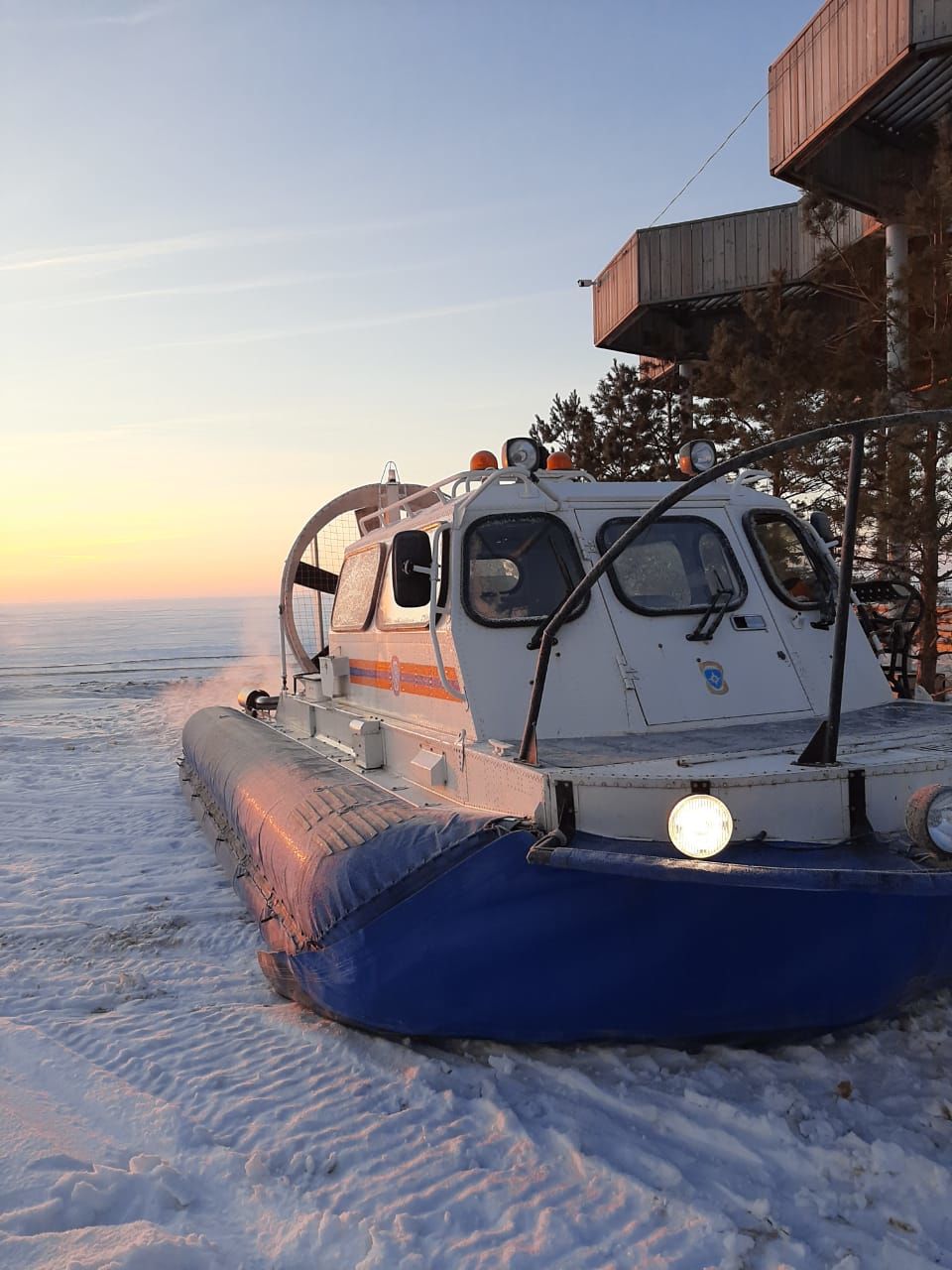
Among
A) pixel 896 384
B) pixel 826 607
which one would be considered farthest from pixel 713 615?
pixel 896 384

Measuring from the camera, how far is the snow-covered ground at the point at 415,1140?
2451 mm

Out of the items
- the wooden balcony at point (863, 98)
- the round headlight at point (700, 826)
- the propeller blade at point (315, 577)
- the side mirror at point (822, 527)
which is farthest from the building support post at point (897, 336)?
the round headlight at point (700, 826)

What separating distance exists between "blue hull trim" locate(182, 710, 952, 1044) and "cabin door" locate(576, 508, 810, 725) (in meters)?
1.22

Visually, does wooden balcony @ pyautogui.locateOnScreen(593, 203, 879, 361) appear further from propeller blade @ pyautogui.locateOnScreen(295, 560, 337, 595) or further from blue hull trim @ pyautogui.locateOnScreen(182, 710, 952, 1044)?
blue hull trim @ pyautogui.locateOnScreen(182, 710, 952, 1044)

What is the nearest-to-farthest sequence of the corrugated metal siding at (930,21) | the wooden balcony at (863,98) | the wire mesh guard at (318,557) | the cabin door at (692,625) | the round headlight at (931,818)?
1. the round headlight at (931,818)
2. the cabin door at (692,625)
3. the corrugated metal siding at (930,21)
4. the wooden balcony at (863,98)
5. the wire mesh guard at (318,557)

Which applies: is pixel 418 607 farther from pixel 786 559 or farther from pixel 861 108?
pixel 861 108

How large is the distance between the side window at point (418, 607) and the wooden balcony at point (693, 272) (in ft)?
31.4

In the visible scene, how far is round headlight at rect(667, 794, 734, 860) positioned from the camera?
281cm

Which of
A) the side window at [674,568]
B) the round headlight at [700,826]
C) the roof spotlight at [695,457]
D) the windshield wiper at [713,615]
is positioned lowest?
the round headlight at [700,826]

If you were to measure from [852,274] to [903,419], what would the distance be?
25.5 ft

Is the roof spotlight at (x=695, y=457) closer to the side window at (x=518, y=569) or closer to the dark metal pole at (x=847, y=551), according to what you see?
the side window at (x=518, y=569)

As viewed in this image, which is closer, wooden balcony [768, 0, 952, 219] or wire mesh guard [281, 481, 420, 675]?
wooden balcony [768, 0, 952, 219]

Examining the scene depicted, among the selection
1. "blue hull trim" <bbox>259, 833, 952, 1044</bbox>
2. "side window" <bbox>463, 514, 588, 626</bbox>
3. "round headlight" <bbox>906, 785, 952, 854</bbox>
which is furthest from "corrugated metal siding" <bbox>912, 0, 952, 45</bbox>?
"blue hull trim" <bbox>259, 833, 952, 1044</bbox>

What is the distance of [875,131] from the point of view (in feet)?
33.2
